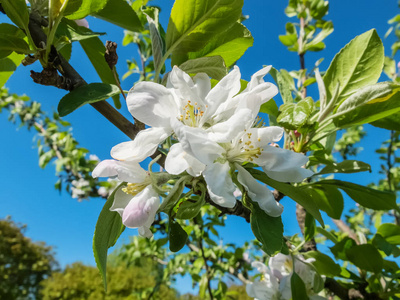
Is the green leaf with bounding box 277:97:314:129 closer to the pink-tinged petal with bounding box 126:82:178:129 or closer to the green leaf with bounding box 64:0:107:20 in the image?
the pink-tinged petal with bounding box 126:82:178:129

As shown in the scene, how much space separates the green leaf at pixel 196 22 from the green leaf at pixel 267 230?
0.42 metres

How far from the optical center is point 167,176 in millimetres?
691

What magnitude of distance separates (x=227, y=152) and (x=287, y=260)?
78cm

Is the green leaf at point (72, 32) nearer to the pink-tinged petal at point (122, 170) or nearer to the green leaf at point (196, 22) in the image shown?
the green leaf at point (196, 22)

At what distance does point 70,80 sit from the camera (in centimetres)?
75

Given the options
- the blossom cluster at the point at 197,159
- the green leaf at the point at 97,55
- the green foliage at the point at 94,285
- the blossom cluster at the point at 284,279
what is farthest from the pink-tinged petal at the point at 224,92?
the green foliage at the point at 94,285

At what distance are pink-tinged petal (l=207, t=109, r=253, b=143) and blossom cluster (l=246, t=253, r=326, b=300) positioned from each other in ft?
2.56

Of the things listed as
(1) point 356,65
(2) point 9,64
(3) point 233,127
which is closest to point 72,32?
(2) point 9,64

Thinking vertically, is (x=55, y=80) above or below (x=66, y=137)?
below

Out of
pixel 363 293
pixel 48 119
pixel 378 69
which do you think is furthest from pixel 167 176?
pixel 48 119

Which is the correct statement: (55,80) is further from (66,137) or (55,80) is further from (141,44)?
(66,137)

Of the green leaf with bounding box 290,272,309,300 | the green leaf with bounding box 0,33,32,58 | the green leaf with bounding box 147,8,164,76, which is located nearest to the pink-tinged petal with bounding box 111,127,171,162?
the green leaf with bounding box 147,8,164,76

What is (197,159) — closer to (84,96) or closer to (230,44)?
(84,96)

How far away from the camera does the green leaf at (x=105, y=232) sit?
25.6 inches
